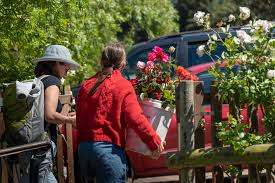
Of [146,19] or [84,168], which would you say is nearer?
[84,168]

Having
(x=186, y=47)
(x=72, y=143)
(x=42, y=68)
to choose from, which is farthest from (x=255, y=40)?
(x=186, y=47)

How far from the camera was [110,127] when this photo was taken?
17.6 ft

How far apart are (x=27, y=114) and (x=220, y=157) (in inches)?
62.0

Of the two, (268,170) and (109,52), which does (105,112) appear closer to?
(109,52)

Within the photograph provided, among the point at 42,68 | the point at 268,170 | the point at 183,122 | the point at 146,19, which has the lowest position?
the point at 268,170

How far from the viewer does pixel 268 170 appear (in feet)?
17.1

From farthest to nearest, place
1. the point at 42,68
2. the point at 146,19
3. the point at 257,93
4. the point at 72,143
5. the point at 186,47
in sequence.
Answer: the point at 146,19 < the point at 186,47 < the point at 72,143 < the point at 42,68 < the point at 257,93

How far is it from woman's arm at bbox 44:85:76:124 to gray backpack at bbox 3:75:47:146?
0.04 m

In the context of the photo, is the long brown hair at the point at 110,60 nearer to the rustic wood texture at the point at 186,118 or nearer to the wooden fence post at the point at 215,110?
the rustic wood texture at the point at 186,118

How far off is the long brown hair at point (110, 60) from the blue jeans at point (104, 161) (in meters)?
0.40

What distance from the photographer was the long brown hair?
18.0ft

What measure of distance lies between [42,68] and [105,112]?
1.03m

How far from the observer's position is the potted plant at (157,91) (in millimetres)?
5668

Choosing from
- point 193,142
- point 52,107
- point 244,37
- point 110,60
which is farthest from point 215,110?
point 52,107
